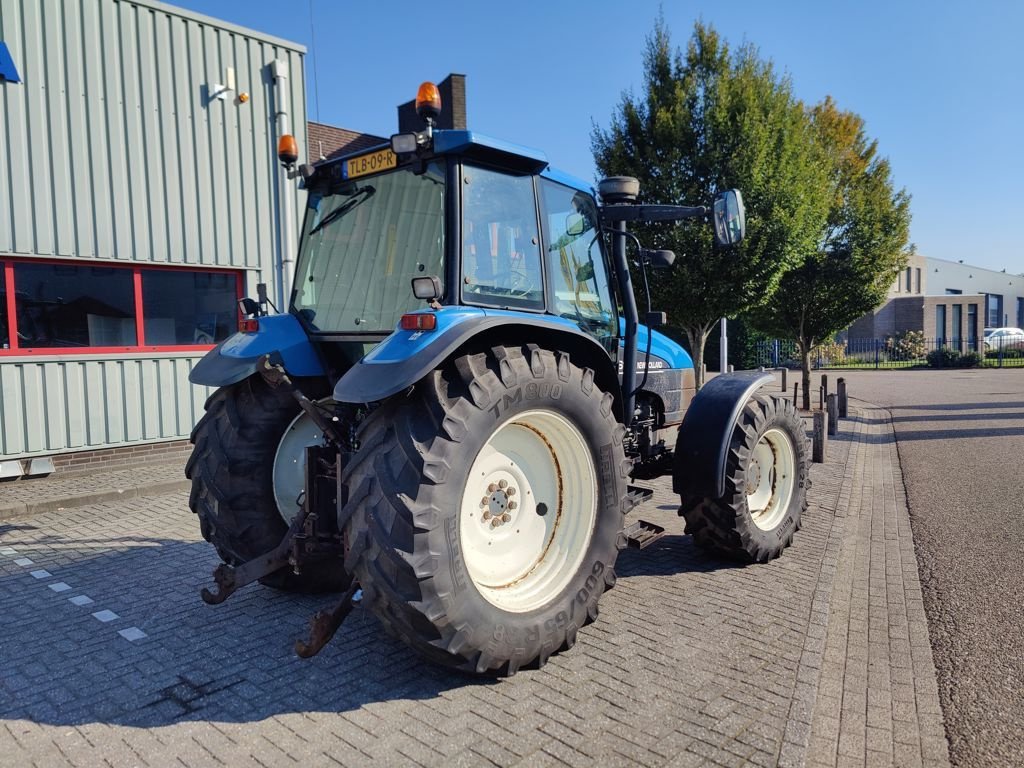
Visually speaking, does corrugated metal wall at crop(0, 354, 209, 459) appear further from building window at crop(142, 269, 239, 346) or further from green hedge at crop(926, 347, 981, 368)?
green hedge at crop(926, 347, 981, 368)

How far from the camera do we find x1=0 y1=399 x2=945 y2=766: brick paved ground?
2895 millimetres

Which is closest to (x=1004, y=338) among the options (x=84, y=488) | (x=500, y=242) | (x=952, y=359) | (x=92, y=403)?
(x=952, y=359)

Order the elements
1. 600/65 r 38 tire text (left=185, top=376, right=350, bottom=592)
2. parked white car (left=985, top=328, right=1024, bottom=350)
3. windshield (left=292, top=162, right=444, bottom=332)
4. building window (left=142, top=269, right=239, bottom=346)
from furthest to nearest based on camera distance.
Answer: parked white car (left=985, top=328, right=1024, bottom=350), building window (left=142, top=269, right=239, bottom=346), 600/65 r 38 tire text (left=185, top=376, right=350, bottom=592), windshield (left=292, top=162, right=444, bottom=332)

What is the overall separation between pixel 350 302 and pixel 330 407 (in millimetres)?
603

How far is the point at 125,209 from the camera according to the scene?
8.87m

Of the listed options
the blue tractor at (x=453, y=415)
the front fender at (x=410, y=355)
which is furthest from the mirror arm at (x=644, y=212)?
→ the front fender at (x=410, y=355)

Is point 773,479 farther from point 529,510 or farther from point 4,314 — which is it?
point 4,314

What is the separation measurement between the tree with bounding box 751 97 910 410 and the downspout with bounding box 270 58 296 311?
9.62 meters

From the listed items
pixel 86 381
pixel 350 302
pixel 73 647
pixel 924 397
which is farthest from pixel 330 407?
pixel 924 397

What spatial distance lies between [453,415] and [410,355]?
31cm

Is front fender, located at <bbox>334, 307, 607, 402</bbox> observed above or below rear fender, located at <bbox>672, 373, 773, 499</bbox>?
above

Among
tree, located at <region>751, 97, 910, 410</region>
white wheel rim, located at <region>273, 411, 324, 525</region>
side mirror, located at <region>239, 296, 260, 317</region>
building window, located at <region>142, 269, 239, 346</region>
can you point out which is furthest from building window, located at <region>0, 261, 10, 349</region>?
tree, located at <region>751, 97, 910, 410</region>

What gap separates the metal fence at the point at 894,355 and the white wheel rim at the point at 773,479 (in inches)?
1094

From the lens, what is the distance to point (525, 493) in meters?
3.80
